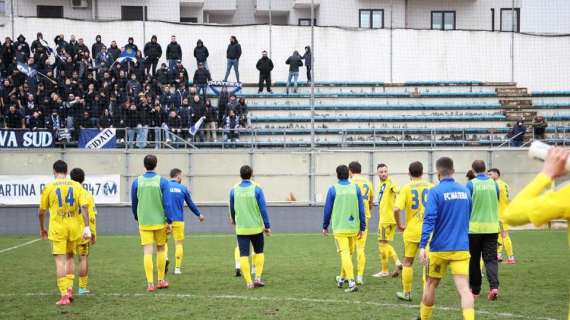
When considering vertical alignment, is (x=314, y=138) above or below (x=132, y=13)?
below

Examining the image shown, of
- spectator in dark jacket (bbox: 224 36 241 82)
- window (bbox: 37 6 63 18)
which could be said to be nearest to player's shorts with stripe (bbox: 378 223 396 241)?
spectator in dark jacket (bbox: 224 36 241 82)

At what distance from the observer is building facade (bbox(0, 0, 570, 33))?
34.8 metres

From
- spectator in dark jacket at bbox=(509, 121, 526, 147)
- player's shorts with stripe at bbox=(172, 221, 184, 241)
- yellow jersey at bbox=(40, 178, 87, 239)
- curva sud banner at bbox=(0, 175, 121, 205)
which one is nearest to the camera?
yellow jersey at bbox=(40, 178, 87, 239)

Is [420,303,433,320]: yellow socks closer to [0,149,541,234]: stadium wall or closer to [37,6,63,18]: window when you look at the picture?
[0,149,541,234]: stadium wall

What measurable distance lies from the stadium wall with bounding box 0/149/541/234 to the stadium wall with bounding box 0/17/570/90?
29.4 ft

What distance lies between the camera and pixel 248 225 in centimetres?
1280

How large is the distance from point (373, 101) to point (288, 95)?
372 cm

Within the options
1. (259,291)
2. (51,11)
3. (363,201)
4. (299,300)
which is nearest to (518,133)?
(363,201)

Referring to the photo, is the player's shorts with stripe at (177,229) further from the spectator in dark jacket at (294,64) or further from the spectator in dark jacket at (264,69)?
the spectator in dark jacket at (294,64)

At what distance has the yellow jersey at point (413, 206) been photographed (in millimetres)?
11281

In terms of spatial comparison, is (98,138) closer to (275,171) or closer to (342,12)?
(275,171)

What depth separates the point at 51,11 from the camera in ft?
116

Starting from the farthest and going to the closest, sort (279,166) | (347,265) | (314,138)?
1. (314,138)
2. (279,166)
3. (347,265)

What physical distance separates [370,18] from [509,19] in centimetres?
652
